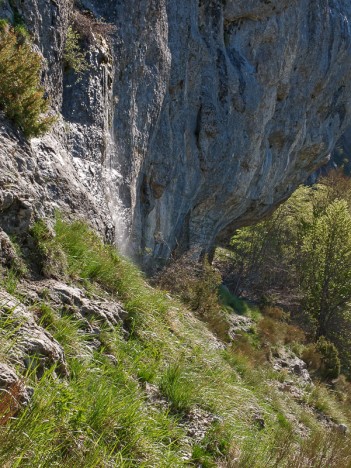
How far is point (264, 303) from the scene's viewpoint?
990 inches

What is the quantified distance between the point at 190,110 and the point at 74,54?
23.4 feet

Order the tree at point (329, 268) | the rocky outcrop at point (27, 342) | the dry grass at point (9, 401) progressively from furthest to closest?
the tree at point (329, 268) → the rocky outcrop at point (27, 342) → the dry grass at point (9, 401)

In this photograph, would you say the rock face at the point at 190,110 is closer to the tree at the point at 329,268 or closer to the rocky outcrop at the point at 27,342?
the rocky outcrop at the point at 27,342

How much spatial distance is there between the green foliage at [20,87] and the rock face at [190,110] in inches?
16.9

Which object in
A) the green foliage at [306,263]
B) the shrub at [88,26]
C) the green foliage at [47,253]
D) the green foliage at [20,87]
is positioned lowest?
the green foliage at [306,263]

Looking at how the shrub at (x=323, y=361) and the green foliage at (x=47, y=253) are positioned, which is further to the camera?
the shrub at (x=323, y=361)

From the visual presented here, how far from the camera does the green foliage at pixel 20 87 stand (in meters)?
6.14

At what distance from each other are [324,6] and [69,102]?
1737cm

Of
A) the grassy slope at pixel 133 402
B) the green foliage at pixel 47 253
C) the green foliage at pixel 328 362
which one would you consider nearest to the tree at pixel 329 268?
the green foliage at pixel 328 362

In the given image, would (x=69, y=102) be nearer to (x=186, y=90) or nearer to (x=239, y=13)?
(x=186, y=90)

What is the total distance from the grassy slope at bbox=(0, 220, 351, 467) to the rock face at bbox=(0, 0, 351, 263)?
1426mm

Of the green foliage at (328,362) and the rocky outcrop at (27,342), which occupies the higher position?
the rocky outcrop at (27,342)

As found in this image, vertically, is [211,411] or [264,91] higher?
[264,91]

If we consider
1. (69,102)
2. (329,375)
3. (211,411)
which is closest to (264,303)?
(329,375)
